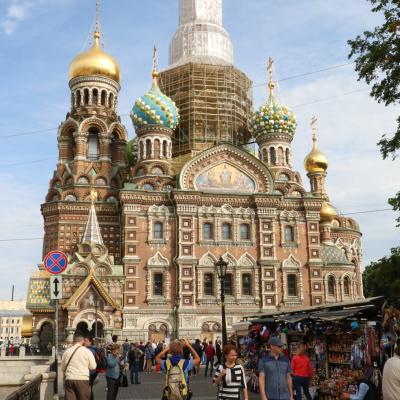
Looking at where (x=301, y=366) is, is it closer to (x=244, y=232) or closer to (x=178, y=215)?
(x=178, y=215)

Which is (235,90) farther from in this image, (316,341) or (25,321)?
(316,341)

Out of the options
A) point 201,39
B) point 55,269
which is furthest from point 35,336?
point 201,39

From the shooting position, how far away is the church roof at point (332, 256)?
127 ft

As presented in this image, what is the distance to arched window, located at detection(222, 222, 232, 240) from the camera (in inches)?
1396

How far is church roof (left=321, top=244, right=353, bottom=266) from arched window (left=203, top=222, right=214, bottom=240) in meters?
8.45

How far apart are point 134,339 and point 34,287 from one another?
6695 millimetres

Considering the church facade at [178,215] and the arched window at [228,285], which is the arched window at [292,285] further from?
the arched window at [228,285]

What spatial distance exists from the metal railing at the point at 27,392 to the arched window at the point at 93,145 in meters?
28.5

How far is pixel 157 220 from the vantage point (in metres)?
34.8

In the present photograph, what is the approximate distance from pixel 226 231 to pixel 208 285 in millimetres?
3484

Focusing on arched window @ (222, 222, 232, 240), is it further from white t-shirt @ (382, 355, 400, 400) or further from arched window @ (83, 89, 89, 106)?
white t-shirt @ (382, 355, 400, 400)

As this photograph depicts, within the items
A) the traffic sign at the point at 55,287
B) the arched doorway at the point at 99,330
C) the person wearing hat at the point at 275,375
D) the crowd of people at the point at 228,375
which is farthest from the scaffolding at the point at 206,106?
the person wearing hat at the point at 275,375

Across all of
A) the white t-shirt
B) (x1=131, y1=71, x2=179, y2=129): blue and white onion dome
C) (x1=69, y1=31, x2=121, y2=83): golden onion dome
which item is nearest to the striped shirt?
the white t-shirt

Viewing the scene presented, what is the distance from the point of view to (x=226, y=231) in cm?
3559
